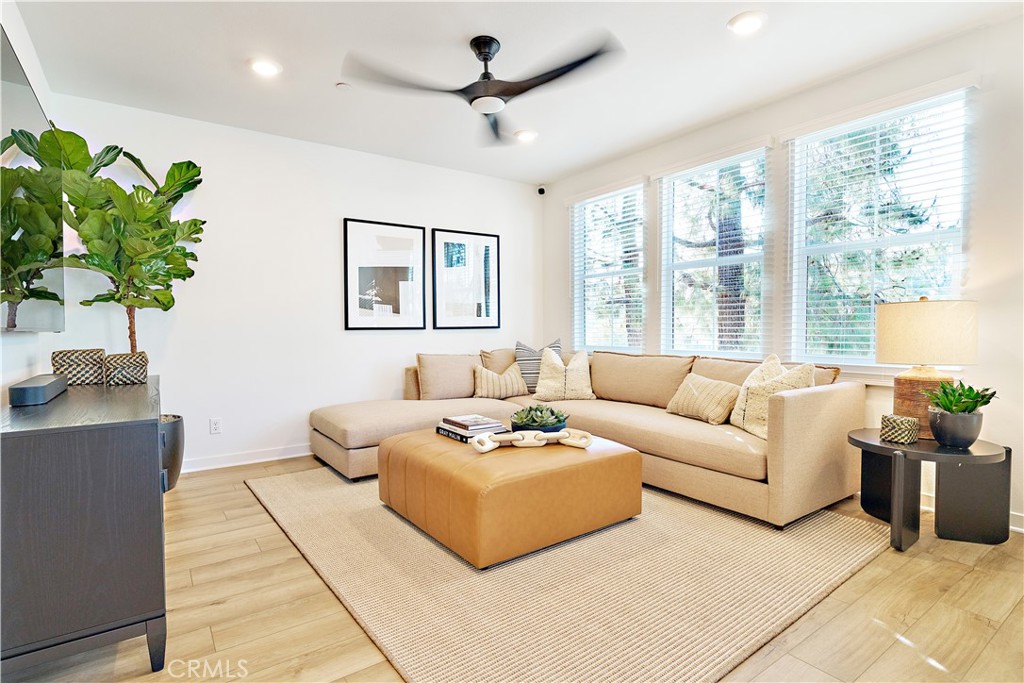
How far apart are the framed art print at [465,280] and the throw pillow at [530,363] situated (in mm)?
612

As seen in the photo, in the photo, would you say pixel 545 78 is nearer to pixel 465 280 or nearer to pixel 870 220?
pixel 870 220

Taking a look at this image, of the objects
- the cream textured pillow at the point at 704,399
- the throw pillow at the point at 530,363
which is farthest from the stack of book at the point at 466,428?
the throw pillow at the point at 530,363

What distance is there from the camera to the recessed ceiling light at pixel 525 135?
12.8 feet

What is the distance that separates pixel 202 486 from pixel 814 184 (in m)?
4.50

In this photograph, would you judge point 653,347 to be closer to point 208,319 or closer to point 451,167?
point 451,167

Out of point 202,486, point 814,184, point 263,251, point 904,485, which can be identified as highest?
point 814,184

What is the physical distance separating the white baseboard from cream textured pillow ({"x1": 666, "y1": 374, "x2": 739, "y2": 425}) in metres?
2.91

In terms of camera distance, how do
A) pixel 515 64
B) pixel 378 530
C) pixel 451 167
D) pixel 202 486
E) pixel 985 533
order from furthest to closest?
pixel 451 167
pixel 202 486
pixel 515 64
pixel 378 530
pixel 985 533

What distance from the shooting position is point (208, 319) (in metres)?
3.74

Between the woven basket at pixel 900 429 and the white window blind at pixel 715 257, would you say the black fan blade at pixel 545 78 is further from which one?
the woven basket at pixel 900 429

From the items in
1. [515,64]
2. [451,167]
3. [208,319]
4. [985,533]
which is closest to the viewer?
[985,533]

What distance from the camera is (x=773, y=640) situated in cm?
168

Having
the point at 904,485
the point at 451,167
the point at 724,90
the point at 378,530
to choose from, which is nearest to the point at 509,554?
the point at 378,530

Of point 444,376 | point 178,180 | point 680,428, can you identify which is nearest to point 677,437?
point 680,428
